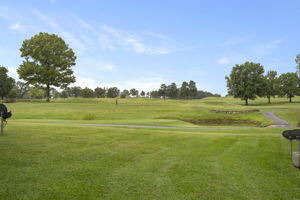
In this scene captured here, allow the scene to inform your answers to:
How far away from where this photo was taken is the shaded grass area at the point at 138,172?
4.80 meters

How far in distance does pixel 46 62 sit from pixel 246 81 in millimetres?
57829

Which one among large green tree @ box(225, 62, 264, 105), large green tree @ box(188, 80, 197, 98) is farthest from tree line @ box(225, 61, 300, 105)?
large green tree @ box(188, 80, 197, 98)

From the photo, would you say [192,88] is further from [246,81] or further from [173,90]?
[246,81]

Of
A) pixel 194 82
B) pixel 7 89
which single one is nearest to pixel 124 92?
pixel 194 82

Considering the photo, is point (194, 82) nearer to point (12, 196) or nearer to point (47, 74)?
point (47, 74)

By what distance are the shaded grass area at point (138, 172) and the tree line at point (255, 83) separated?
186 feet

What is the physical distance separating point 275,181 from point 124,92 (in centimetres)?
17315

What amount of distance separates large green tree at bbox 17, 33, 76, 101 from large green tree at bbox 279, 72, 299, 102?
6778cm

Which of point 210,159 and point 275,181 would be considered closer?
point 275,181

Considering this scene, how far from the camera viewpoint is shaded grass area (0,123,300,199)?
15.7ft

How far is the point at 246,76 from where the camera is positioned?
203ft

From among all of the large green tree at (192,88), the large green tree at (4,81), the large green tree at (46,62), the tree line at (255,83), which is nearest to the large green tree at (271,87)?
the tree line at (255,83)

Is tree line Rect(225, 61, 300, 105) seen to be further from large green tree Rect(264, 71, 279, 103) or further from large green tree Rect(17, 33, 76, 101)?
large green tree Rect(17, 33, 76, 101)

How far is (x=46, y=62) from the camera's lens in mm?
52344
